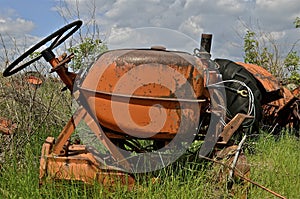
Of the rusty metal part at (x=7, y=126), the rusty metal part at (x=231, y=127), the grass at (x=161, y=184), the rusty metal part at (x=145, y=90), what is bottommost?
the grass at (x=161, y=184)

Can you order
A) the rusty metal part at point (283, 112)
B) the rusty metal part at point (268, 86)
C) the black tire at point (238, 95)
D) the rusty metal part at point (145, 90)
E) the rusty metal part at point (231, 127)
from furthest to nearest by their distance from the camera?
the rusty metal part at point (283, 112)
the rusty metal part at point (268, 86)
the black tire at point (238, 95)
the rusty metal part at point (231, 127)
the rusty metal part at point (145, 90)

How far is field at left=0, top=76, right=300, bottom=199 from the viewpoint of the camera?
3156 mm

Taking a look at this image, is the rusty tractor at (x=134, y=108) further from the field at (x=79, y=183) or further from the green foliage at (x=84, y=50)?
the green foliage at (x=84, y=50)

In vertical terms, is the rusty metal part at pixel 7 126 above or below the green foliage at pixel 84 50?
below

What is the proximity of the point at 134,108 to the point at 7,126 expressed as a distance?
1.74 metres

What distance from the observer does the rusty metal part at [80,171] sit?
3184 millimetres

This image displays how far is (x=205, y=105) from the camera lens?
3434 millimetres

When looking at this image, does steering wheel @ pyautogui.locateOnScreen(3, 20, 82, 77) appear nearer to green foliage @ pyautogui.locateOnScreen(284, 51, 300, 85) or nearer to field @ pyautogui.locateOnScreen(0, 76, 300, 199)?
field @ pyautogui.locateOnScreen(0, 76, 300, 199)

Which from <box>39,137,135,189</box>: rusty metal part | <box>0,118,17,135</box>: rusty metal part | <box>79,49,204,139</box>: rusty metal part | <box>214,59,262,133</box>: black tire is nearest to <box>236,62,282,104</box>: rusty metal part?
<box>214,59,262,133</box>: black tire

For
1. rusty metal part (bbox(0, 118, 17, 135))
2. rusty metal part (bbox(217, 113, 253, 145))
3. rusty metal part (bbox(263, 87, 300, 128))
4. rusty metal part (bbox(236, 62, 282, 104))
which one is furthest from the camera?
rusty metal part (bbox(263, 87, 300, 128))

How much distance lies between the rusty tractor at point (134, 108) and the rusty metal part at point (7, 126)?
719mm

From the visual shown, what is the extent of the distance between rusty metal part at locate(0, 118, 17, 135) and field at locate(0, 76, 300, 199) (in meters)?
0.07

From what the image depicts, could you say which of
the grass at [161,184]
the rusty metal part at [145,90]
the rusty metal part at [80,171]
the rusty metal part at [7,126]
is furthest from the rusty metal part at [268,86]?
the rusty metal part at [7,126]

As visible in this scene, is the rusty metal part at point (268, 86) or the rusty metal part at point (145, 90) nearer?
the rusty metal part at point (145, 90)
